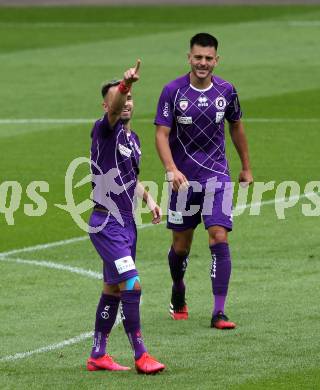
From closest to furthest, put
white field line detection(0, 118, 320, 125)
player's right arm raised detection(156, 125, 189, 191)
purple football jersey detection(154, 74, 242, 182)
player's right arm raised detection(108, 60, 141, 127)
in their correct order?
player's right arm raised detection(108, 60, 141, 127)
player's right arm raised detection(156, 125, 189, 191)
purple football jersey detection(154, 74, 242, 182)
white field line detection(0, 118, 320, 125)

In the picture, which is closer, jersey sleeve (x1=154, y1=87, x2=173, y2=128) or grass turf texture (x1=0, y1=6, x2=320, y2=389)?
grass turf texture (x1=0, y1=6, x2=320, y2=389)

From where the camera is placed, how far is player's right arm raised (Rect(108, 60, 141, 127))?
1025cm

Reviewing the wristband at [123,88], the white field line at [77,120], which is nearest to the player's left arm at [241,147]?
the wristband at [123,88]

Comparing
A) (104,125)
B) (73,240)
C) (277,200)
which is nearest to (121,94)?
(104,125)

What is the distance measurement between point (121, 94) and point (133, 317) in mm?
1658

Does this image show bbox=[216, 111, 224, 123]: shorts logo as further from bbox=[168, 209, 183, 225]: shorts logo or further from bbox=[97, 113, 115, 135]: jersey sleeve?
bbox=[97, 113, 115, 135]: jersey sleeve

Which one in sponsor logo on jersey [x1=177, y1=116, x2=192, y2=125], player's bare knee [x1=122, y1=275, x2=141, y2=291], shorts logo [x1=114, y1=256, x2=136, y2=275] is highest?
sponsor logo on jersey [x1=177, y1=116, x2=192, y2=125]

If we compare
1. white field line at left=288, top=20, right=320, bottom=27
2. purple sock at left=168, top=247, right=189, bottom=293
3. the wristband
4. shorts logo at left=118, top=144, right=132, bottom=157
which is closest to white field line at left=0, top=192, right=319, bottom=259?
purple sock at left=168, top=247, right=189, bottom=293

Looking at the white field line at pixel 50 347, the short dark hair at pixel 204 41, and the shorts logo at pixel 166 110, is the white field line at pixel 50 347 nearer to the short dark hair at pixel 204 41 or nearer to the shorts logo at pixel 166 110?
the shorts logo at pixel 166 110

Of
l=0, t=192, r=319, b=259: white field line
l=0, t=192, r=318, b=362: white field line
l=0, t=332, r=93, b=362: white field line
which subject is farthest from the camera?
l=0, t=192, r=319, b=259: white field line

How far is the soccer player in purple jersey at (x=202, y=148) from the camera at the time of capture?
41.5 feet

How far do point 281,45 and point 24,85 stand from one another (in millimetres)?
7657

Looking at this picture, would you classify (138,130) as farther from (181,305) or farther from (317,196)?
(181,305)

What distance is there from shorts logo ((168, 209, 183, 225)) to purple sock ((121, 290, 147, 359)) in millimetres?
2220
